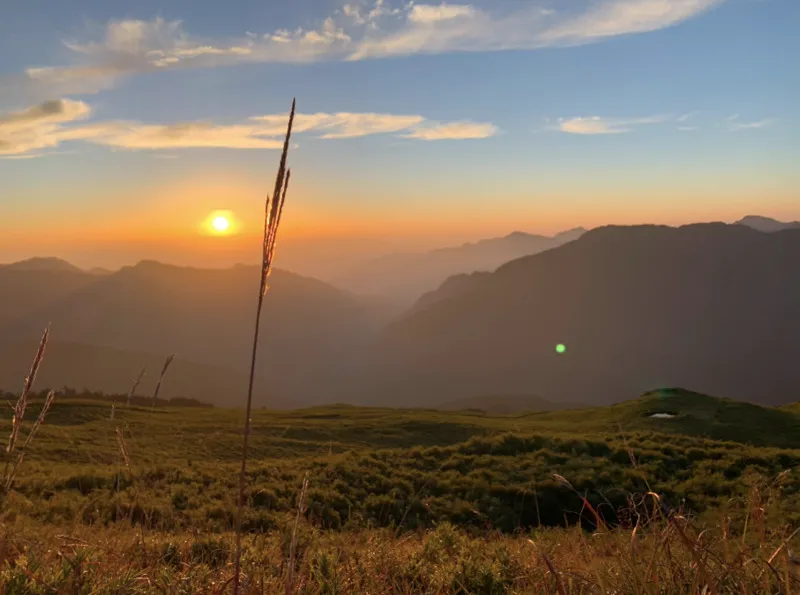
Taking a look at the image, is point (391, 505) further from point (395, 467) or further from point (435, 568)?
point (435, 568)

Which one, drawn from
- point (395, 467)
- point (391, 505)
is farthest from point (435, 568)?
point (395, 467)

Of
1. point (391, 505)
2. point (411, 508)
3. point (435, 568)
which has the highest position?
point (435, 568)

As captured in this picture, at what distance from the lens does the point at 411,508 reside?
15.9 meters

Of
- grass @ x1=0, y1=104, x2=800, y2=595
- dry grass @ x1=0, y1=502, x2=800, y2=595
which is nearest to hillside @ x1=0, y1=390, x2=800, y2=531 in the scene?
grass @ x1=0, y1=104, x2=800, y2=595

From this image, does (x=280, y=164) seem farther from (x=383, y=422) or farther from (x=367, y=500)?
(x=383, y=422)

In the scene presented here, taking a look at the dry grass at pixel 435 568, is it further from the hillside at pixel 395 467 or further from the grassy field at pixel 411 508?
the hillside at pixel 395 467

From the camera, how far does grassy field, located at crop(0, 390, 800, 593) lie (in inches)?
126

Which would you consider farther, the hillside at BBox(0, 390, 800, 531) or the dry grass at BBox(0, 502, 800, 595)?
the hillside at BBox(0, 390, 800, 531)

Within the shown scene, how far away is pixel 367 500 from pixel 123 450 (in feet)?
43.3

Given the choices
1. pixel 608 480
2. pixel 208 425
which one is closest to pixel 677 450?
pixel 608 480

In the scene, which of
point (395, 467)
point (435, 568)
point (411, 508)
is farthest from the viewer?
point (395, 467)

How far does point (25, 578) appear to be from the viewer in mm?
3123

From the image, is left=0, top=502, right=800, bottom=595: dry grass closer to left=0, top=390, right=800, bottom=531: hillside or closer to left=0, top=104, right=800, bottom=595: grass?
left=0, top=104, right=800, bottom=595: grass

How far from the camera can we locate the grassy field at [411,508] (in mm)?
3201
